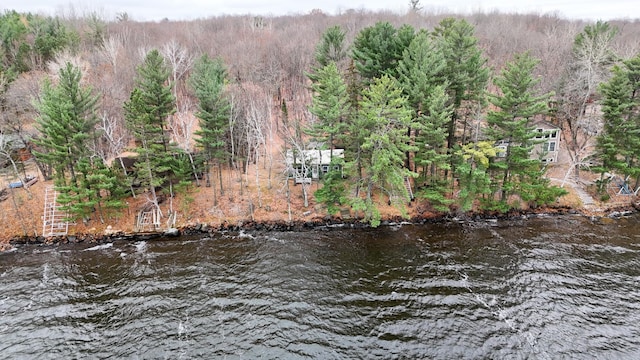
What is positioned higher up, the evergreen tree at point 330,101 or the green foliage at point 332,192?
the evergreen tree at point 330,101

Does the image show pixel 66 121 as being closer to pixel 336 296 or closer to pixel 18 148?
pixel 18 148

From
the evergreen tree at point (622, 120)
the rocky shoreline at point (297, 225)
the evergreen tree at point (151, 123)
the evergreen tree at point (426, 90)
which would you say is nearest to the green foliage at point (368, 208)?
the rocky shoreline at point (297, 225)

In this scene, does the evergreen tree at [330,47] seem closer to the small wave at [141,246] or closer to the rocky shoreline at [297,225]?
the rocky shoreline at [297,225]

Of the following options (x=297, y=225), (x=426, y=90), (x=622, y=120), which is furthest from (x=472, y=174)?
(x=297, y=225)

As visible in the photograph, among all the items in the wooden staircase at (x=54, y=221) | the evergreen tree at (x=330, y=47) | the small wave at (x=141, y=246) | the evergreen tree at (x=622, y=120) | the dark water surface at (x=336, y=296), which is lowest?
the dark water surface at (x=336, y=296)

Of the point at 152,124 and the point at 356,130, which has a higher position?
the point at 152,124

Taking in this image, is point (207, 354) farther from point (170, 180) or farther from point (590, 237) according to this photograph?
point (590, 237)
